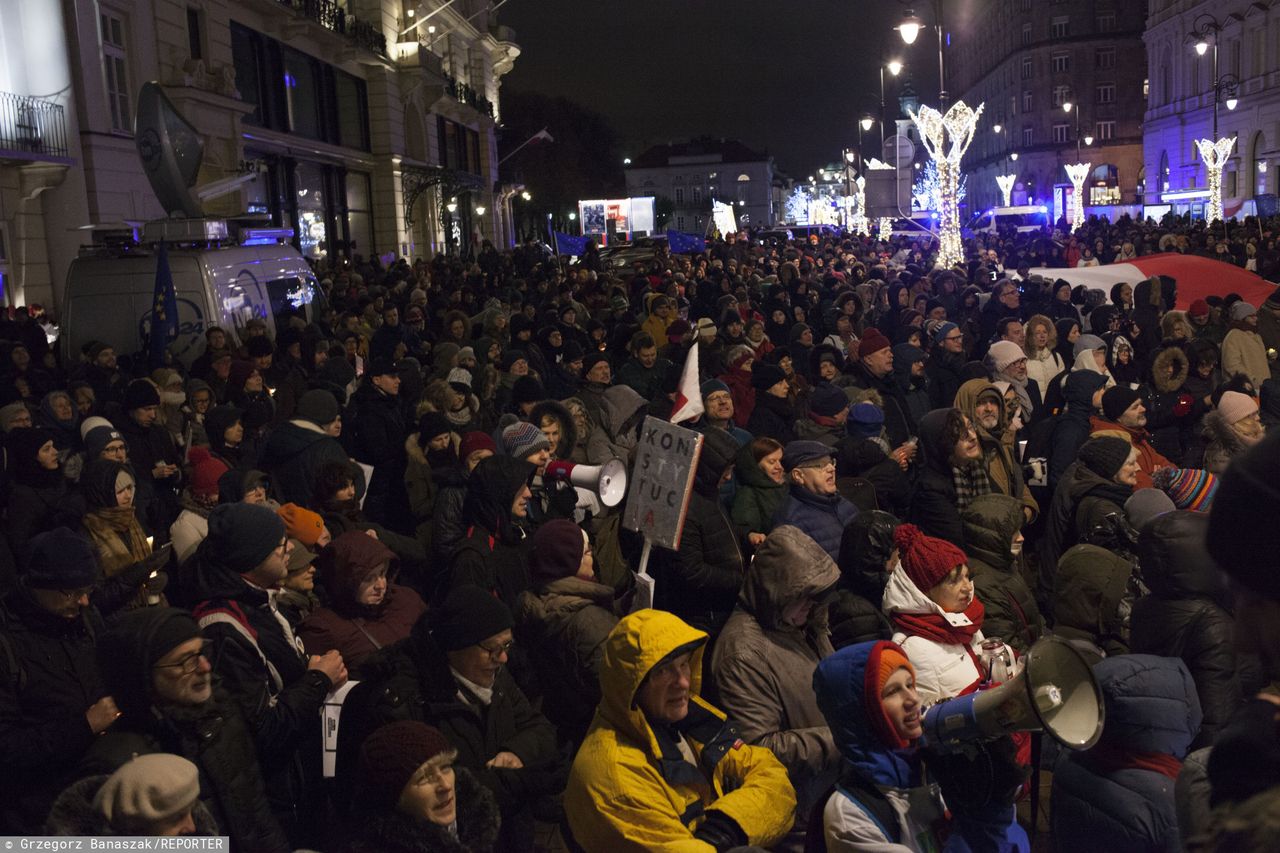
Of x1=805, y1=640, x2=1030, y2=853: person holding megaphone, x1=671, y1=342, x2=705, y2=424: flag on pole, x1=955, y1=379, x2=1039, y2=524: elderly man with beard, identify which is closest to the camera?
x1=805, y1=640, x2=1030, y2=853: person holding megaphone

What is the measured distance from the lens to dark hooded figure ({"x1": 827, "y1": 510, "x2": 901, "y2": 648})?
Answer: 4.53 metres

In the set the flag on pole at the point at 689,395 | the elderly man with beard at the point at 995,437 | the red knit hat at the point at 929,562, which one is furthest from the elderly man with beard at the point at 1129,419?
the red knit hat at the point at 929,562

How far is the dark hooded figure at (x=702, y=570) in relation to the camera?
537 centimetres

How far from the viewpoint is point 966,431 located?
253 inches

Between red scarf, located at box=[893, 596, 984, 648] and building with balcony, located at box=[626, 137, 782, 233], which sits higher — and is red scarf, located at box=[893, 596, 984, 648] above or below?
below

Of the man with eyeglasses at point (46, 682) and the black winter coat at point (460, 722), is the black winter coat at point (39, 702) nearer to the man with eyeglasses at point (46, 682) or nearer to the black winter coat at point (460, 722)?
the man with eyeglasses at point (46, 682)

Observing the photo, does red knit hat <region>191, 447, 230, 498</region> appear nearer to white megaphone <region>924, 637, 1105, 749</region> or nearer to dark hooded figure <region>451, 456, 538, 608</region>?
dark hooded figure <region>451, 456, 538, 608</region>

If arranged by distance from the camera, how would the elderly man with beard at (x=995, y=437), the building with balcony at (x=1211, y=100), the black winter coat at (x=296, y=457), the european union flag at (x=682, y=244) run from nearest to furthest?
the black winter coat at (x=296, y=457) < the elderly man with beard at (x=995, y=437) < the european union flag at (x=682, y=244) < the building with balcony at (x=1211, y=100)

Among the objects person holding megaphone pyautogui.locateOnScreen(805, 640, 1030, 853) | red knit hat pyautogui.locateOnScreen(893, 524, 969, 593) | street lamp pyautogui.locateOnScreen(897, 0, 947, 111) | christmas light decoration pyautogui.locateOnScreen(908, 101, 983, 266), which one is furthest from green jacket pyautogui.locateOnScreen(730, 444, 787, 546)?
christmas light decoration pyautogui.locateOnScreen(908, 101, 983, 266)

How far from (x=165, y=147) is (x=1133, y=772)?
657 inches

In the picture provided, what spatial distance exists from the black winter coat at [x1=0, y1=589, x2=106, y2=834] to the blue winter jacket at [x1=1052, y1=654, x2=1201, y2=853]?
2.83 metres

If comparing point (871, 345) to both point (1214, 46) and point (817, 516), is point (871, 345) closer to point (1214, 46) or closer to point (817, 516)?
point (817, 516)

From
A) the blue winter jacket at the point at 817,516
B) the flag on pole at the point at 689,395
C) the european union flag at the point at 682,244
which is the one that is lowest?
the blue winter jacket at the point at 817,516

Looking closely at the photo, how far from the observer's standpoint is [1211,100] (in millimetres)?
66250
